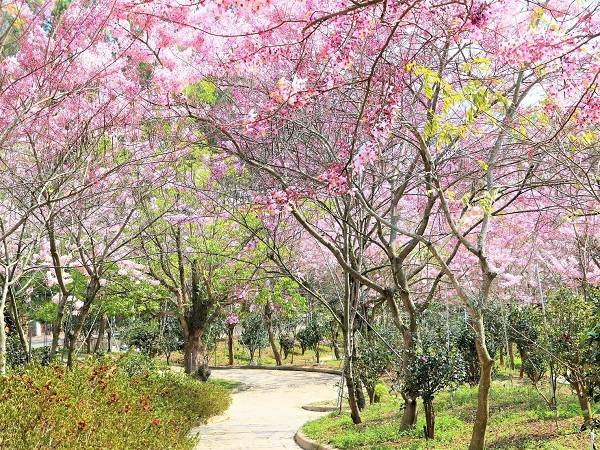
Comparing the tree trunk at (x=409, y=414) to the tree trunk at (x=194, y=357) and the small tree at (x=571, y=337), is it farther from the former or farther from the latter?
the tree trunk at (x=194, y=357)

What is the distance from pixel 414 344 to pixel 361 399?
362 cm

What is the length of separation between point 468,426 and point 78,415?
16.5 ft

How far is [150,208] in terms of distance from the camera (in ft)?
39.2

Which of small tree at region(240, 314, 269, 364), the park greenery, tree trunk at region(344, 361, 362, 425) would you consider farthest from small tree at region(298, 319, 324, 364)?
tree trunk at region(344, 361, 362, 425)

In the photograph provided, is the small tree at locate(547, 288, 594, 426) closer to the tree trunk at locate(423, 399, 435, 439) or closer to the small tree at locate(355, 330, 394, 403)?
the tree trunk at locate(423, 399, 435, 439)

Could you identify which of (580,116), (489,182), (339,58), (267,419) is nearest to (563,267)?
(267,419)

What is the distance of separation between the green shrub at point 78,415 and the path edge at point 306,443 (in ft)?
5.67

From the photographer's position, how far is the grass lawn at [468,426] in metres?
6.51

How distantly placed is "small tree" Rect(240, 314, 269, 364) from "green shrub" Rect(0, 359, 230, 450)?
15.2 meters

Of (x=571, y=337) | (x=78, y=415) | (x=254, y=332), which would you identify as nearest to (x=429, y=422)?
(x=571, y=337)

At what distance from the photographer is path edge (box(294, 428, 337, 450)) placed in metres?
7.81

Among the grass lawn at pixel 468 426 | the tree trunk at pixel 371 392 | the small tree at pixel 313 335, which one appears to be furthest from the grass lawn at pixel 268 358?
the grass lawn at pixel 468 426

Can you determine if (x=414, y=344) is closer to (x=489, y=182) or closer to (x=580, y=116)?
(x=489, y=182)

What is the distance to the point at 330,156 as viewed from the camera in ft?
24.0
